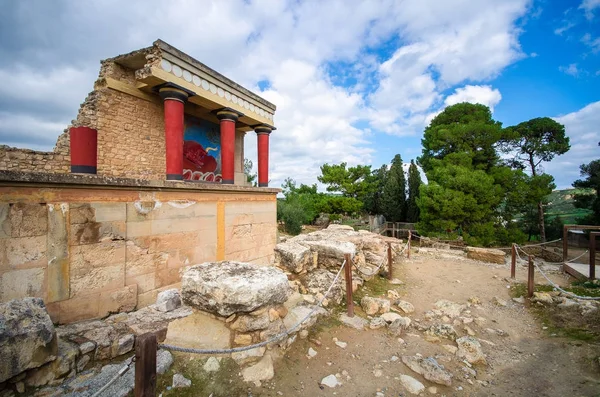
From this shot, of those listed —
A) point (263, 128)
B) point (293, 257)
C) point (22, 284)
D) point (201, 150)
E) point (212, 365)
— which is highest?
point (263, 128)

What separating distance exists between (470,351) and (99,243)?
5.04 m

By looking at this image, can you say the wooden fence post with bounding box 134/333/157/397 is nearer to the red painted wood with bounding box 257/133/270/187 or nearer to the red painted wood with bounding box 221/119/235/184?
the red painted wood with bounding box 221/119/235/184

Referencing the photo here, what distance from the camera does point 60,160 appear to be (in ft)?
19.8

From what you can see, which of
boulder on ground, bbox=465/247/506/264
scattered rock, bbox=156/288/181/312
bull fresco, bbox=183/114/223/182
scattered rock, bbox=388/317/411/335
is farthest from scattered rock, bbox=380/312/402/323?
boulder on ground, bbox=465/247/506/264

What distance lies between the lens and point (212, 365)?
2.62 m

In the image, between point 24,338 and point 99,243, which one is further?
point 99,243

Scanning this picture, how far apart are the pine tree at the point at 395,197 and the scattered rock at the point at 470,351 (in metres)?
21.6

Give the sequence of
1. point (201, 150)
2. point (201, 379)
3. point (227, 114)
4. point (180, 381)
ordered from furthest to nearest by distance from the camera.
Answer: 1. point (201, 150)
2. point (227, 114)
3. point (201, 379)
4. point (180, 381)

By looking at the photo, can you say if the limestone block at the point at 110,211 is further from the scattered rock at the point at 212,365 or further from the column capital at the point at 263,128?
the column capital at the point at 263,128

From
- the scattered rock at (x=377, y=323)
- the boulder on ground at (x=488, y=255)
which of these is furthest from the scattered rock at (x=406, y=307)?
the boulder on ground at (x=488, y=255)

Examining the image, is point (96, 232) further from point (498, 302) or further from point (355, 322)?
point (498, 302)

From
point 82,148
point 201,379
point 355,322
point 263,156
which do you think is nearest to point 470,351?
point 355,322

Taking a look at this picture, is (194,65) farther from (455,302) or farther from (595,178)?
(595,178)

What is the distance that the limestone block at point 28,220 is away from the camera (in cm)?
267
